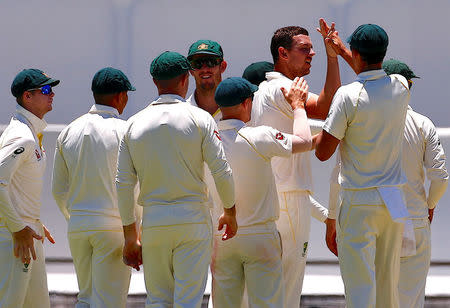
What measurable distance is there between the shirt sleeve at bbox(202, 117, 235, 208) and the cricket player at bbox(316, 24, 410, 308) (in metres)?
0.55

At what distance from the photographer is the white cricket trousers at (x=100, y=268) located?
5.57 meters

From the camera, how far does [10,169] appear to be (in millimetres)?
5605

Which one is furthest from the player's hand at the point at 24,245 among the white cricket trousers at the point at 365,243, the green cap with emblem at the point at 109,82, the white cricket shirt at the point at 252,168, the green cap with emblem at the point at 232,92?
the white cricket trousers at the point at 365,243

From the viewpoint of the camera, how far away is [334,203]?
5.59m

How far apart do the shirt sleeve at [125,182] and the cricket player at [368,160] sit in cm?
101

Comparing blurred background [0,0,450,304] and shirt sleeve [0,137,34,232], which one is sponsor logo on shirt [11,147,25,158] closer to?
shirt sleeve [0,137,34,232]

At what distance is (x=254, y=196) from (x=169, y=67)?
0.82 meters

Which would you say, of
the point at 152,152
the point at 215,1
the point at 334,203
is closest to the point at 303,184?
the point at 334,203

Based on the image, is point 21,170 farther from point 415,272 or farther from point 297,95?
point 415,272

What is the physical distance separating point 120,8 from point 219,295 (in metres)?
3.43

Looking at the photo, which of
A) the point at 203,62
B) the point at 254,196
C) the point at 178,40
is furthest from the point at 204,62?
the point at 178,40

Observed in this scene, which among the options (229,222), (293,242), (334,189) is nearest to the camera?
A: (229,222)

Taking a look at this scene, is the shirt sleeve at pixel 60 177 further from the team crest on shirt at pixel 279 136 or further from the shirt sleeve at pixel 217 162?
the team crest on shirt at pixel 279 136

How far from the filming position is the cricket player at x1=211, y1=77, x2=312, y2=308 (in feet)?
17.4
